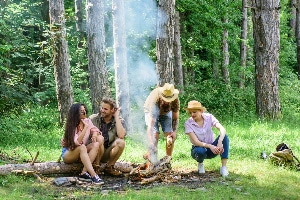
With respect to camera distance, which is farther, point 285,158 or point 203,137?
point 285,158

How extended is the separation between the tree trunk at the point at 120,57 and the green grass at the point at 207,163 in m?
0.92

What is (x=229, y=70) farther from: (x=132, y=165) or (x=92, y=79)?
(x=132, y=165)

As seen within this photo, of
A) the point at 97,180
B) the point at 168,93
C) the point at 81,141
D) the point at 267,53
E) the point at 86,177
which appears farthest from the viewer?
the point at 267,53

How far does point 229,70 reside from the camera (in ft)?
76.0

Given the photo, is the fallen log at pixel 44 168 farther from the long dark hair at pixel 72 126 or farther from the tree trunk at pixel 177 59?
the tree trunk at pixel 177 59

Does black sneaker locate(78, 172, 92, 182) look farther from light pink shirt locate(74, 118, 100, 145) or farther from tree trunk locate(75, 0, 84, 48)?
tree trunk locate(75, 0, 84, 48)

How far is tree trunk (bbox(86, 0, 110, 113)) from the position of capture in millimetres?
12352

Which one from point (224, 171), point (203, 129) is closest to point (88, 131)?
point (203, 129)

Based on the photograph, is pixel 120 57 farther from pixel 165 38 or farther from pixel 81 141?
pixel 81 141

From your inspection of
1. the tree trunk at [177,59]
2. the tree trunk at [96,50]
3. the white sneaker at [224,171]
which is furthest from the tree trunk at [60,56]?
the white sneaker at [224,171]

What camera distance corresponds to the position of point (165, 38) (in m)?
10.4

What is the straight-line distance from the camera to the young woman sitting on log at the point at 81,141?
7.25 meters

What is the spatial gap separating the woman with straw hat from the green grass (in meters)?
0.45

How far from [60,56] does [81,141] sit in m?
6.68
